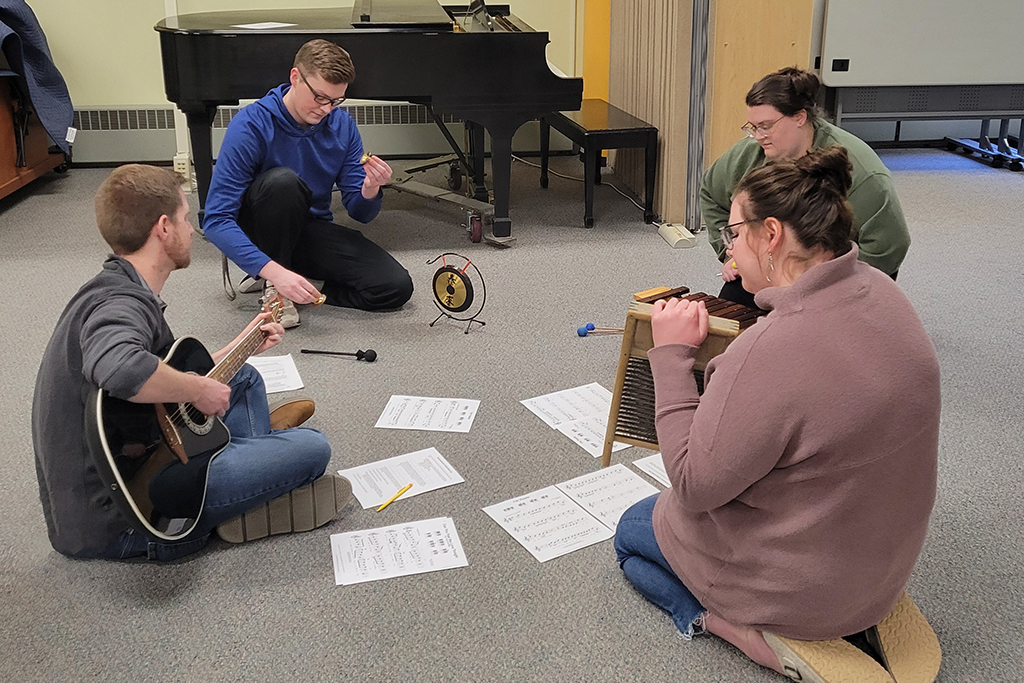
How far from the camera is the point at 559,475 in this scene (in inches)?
94.3

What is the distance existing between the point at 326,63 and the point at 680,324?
204 cm

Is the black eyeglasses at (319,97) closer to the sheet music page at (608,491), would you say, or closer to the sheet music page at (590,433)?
the sheet music page at (590,433)

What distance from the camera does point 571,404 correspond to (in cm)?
279

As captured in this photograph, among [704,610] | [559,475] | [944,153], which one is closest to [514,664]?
[704,610]

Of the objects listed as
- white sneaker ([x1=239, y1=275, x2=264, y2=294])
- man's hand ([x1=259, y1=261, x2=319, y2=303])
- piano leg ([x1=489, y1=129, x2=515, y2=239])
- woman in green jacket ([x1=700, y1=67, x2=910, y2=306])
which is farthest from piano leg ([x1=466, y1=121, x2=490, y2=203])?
woman in green jacket ([x1=700, y1=67, x2=910, y2=306])

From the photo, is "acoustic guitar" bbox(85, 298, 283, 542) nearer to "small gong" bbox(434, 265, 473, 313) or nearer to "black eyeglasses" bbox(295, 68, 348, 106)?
"small gong" bbox(434, 265, 473, 313)

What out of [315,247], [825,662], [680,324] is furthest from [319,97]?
[825,662]

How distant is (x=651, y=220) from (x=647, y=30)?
0.99m

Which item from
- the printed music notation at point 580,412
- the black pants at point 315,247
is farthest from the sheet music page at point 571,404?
the black pants at point 315,247

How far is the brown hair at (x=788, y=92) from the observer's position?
2.55 m

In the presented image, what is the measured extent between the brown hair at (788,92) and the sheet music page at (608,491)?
108 cm

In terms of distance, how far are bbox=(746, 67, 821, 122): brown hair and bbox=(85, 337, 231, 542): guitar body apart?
1623 millimetres

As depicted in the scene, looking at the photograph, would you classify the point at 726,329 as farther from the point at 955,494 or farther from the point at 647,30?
the point at 647,30

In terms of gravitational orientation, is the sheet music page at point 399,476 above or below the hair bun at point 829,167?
below
